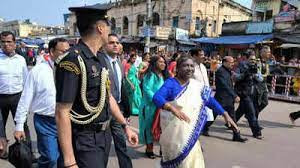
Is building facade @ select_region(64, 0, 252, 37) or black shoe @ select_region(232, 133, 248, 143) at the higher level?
building facade @ select_region(64, 0, 252, 37)

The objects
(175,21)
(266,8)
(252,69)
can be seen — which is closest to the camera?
(252,69)

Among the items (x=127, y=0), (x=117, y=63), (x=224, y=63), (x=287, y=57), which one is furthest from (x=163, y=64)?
(x=127, y=0)

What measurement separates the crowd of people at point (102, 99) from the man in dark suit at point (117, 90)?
1 centimetres

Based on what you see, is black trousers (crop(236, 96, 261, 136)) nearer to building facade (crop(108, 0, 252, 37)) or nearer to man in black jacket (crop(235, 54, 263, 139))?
man in black jacket (crop(235, 54, 263, 139))

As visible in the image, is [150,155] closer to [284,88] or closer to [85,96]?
[85,96]

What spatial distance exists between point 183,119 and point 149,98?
6.72ft

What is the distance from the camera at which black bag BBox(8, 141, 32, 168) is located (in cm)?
421

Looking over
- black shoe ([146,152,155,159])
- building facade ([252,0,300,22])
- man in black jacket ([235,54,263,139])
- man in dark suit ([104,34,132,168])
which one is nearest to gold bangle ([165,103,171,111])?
man in dark suit ([104,34,132,168])

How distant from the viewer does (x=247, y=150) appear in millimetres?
6293

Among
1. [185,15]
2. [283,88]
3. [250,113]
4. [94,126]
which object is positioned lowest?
[283,88]

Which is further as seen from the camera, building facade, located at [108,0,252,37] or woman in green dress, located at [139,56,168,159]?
building facade, located at [108,0,252,37]

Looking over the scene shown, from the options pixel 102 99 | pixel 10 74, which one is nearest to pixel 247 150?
pixel 10 74

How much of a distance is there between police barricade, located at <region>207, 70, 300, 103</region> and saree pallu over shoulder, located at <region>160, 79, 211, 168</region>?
9148mm

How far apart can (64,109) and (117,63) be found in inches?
94.2
